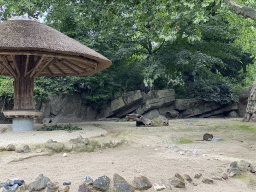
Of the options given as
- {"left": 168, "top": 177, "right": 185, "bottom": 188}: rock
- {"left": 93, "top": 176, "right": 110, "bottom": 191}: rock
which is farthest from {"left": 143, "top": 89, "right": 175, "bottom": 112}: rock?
{"left": 93, "top": 176, "right": 110, "bottom": 191}: rock

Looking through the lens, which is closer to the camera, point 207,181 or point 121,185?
point 121,185

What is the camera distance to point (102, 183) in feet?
9.64

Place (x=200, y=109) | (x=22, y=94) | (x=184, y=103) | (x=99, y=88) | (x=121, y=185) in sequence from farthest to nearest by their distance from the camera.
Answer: (x=200, y=109), (x=184, y=103), (x=99, y=88), (x=22, y=94), (x=121, y=185)

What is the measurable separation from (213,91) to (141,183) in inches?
533

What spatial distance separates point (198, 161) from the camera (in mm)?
4090

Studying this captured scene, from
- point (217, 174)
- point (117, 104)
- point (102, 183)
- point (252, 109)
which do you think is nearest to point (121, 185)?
point (102, 183)

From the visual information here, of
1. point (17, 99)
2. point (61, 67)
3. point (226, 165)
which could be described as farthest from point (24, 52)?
point (226, 165)

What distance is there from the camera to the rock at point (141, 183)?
9.77 ft

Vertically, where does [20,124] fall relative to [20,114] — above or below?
below

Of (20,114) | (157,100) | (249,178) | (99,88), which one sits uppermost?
(99,88)

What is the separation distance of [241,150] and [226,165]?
1.46 m

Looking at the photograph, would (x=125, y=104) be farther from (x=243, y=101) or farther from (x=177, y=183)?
(x=177, y=183)

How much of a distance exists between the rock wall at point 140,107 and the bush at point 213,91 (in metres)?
0.61

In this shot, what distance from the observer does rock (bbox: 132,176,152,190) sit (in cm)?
298
